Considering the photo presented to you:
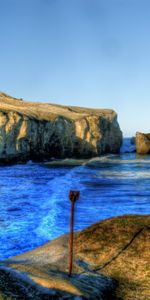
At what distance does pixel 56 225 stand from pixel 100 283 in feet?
31.1

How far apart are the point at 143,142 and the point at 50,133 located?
2955cm

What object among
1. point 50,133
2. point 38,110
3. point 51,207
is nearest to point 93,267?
point 51,207

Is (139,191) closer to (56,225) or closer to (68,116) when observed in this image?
(56,225)

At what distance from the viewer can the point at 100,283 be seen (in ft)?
17.3

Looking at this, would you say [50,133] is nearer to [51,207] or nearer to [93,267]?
[51,207]

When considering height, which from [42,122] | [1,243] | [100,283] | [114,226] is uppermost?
[42,122]

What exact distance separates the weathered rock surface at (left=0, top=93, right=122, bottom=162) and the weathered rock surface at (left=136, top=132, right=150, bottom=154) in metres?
5.17

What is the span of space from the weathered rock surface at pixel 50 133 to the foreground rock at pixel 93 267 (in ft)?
147

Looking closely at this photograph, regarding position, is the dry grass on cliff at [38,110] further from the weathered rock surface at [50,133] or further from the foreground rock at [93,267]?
the foreground rock at [93,267]

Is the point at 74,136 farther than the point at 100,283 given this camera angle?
Yes

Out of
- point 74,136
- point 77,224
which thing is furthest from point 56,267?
point 74,136

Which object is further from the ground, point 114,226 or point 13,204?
point 114,226

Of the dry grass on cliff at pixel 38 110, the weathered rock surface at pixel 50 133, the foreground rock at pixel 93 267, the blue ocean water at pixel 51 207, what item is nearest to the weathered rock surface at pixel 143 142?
the weathered rock surface at pixel 50 133

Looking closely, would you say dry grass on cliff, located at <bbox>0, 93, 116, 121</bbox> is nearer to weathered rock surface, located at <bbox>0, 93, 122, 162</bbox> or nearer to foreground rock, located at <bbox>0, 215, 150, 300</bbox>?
weathered rock surface, located at <bbox>0, 93, 122, 162</bbox>
